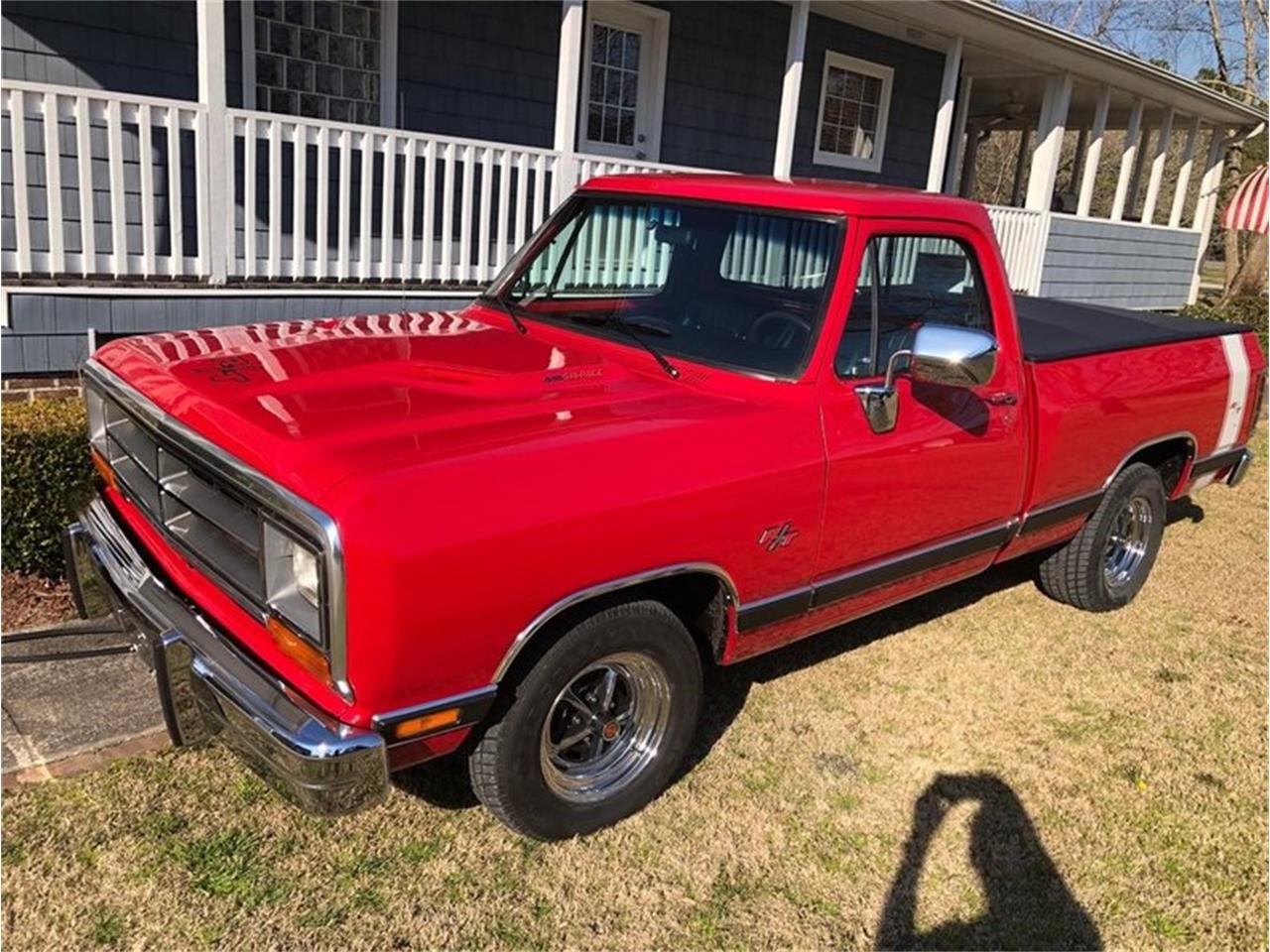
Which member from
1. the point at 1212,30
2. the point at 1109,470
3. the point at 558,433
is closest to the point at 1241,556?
the point at 1109,470

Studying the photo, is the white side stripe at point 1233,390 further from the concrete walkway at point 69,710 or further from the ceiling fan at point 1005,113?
the ceiling fan at point 1005,113

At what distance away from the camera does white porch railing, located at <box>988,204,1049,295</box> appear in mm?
13102

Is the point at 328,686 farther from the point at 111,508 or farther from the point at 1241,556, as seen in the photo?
the point at 1241,556

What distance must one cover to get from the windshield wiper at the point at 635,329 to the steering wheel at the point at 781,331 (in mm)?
Answer: 303

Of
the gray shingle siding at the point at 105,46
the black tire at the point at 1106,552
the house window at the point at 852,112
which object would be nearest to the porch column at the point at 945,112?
the house window at the point at 852,112

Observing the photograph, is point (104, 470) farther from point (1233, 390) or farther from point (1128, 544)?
point (1233, 390)

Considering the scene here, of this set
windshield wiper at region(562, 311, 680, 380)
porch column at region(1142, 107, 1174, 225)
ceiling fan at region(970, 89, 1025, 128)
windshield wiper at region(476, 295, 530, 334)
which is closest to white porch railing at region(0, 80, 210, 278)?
windshield wiper at region(476, 295, 530, 334)

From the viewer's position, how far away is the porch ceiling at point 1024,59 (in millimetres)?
11625

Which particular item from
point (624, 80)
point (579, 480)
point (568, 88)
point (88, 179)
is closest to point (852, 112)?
point (624, 80)

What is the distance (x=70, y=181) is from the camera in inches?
275

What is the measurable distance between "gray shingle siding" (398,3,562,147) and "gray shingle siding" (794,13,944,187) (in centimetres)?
407

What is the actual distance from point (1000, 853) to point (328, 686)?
2.26 m

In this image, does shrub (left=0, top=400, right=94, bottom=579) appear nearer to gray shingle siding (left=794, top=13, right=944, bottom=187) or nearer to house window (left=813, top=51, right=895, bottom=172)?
gray shingle siding (left=794, top=13, right=944, bottom=187)

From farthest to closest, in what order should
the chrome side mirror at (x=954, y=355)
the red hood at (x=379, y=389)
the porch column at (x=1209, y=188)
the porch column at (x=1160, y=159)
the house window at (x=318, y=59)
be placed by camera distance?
the porch column at (x=1209, y=188), the porch column at (x=1160, y=159), the house window at (x=318, y=59), the chrome side mirror at (x=954, y=355), the red hood at (x=379, y=389)
